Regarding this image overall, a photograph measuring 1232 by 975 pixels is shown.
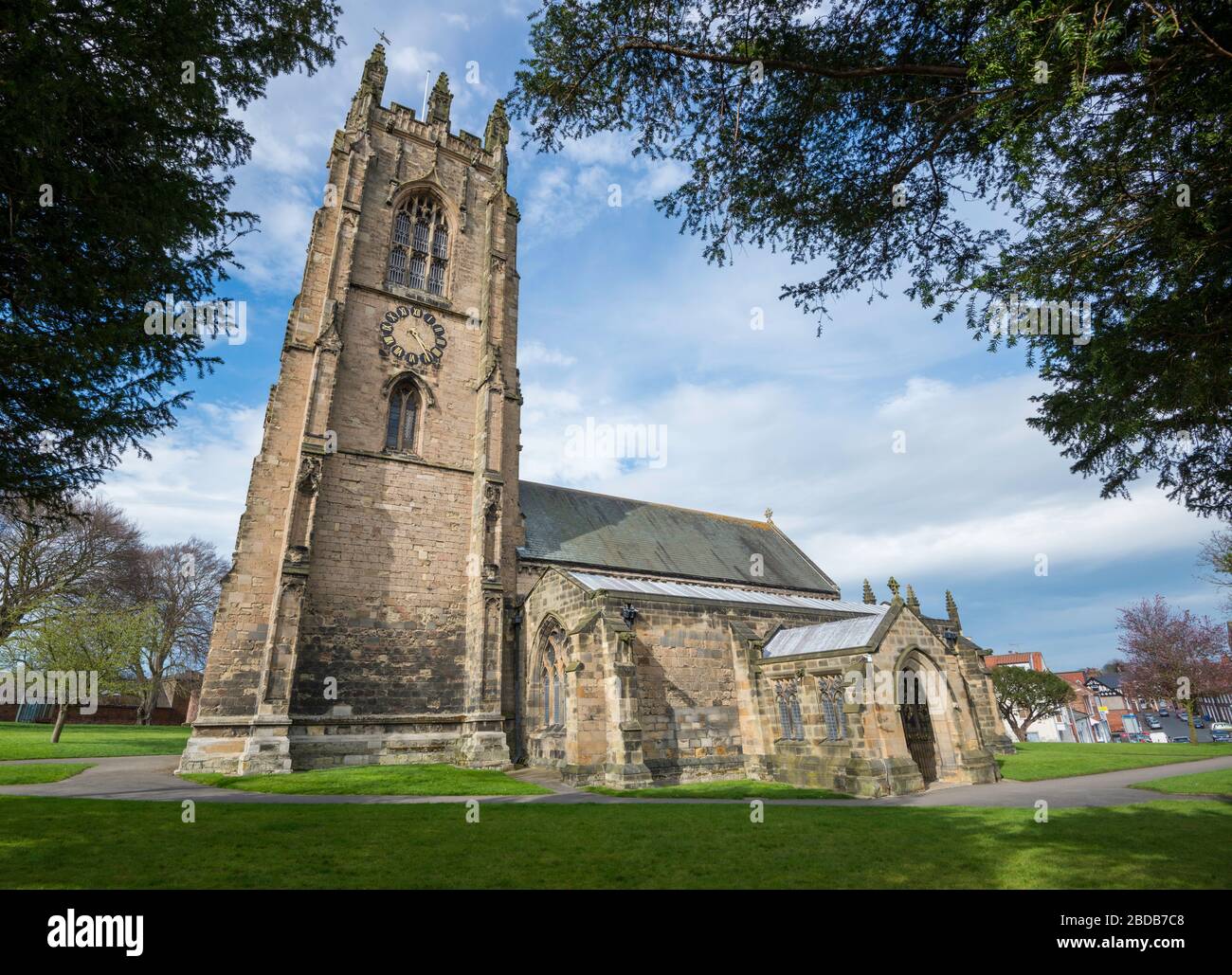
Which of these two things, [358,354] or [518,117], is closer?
[518,117]

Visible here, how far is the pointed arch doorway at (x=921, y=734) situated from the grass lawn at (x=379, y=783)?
991 centimetres

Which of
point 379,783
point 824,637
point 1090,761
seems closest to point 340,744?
point 379,783

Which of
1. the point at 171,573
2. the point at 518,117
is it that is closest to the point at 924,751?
the point at 518,117

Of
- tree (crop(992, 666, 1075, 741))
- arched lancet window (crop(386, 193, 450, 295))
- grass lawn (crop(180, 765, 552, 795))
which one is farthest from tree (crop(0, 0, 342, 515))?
tree (crop(992, 666, 1075, 741))

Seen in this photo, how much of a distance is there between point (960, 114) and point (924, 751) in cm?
1586

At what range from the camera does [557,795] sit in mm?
13203

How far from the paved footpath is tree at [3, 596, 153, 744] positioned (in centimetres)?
1222

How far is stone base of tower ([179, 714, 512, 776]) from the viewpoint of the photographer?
621 inches

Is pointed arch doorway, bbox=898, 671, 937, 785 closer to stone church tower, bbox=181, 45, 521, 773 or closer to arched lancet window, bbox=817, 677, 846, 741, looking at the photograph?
arched lancet window, bbox=817, 677, 846, 741

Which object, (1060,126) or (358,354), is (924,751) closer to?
(1060,126)

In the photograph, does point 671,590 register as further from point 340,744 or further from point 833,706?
point 340,744

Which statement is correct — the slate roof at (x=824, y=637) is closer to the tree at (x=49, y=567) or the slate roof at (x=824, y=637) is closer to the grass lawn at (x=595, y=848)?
the grass lawn at (x=595, y=848)

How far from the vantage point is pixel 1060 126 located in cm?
580
